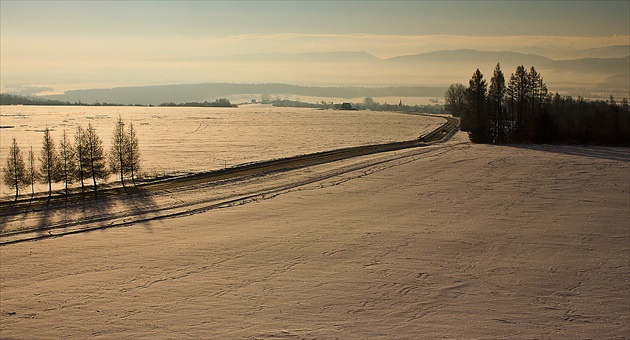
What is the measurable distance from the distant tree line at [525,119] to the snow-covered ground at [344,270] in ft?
120

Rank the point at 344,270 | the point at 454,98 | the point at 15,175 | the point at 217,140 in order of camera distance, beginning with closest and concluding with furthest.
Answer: the point at 344,270 < the point at 15,175 < the point at 217,140 < the point at 454,98

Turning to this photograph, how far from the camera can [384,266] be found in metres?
23.8

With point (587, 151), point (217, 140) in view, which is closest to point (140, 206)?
point (217, 140)

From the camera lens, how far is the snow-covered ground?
1808cm

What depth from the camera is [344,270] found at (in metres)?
23.3

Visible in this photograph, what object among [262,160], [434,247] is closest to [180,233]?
[434,247]

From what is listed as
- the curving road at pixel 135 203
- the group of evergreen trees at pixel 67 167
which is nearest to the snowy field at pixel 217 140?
the group of evergreen trees at pixel 67 167

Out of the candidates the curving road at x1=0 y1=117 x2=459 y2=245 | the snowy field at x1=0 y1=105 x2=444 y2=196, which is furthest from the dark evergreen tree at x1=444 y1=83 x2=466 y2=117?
the curving road at x1=0 y1=117 x2=459 y2=245

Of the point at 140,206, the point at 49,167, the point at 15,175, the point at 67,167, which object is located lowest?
the point at 140,206

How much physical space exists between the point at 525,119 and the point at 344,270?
63.1 m

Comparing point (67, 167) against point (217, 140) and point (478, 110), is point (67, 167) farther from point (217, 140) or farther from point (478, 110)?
point (478, 110)

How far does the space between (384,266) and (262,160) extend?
3585 centimetres

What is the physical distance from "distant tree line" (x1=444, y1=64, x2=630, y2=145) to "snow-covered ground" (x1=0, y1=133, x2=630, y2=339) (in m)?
36.6

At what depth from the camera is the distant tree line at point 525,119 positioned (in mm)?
75062
